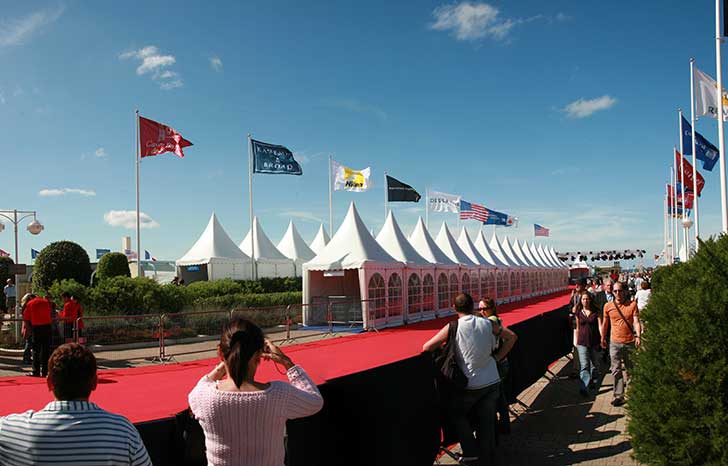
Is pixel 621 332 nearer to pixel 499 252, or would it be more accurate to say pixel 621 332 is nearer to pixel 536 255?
pixel 499 252

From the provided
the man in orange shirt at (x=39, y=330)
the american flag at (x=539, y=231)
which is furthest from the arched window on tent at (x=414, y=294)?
the american flag at (x=539, y=231)

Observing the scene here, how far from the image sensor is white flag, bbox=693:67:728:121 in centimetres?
1795

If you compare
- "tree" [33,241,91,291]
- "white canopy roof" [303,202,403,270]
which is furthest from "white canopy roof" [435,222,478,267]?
"tree" [33,241,91,291]

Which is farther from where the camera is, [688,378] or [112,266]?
[112,266]

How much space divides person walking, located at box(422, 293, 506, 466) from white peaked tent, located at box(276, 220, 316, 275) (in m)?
35.8

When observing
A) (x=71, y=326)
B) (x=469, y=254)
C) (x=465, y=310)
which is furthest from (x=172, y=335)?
(x=469, y=254)

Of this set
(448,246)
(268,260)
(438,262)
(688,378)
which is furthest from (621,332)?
(268,260)

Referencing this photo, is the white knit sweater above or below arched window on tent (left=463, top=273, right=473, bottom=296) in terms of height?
above

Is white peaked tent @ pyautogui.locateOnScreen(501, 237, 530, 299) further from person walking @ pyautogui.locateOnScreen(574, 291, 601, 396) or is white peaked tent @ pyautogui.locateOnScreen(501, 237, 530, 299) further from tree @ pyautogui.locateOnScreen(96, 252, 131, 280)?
person walking @ pyautogui.locateOnScreen(574, 291, 601, 396)

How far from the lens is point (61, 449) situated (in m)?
2.22

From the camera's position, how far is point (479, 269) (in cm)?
3030

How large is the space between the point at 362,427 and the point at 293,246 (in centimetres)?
3767

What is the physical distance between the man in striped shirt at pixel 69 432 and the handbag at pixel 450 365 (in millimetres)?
3261

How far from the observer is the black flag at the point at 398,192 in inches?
1242
